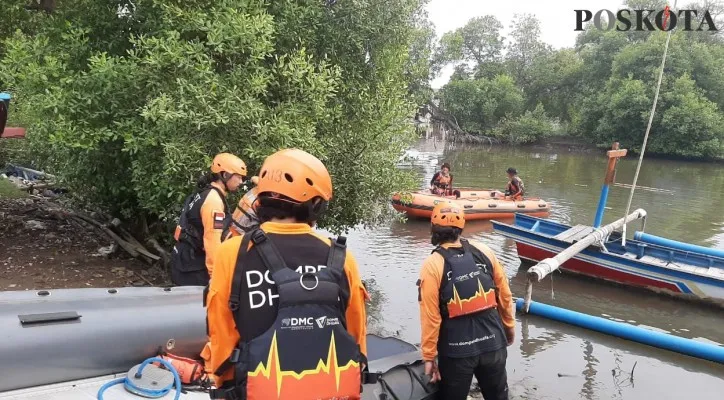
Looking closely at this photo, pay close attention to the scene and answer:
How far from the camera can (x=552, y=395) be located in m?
6.27

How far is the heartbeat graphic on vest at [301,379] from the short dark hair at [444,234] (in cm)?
171

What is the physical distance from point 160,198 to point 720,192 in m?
25.1

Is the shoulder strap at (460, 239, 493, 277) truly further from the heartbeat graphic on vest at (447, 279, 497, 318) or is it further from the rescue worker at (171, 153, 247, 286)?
the rescue worker at (171, 153, 247, 286)

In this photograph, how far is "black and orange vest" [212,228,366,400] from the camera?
1951 mm

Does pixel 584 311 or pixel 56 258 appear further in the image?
pixel 584 311

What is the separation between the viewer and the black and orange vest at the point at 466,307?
3.57 metres

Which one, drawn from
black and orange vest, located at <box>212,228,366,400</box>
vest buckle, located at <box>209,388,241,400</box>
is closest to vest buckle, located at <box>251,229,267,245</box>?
black and orange vest, located at <box>212,228,366,400</box>

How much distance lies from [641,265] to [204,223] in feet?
26.5

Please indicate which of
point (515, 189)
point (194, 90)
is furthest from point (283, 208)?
point (515, 189)

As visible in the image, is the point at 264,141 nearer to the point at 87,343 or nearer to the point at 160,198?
the point at 160,198

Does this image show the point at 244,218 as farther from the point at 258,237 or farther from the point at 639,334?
the point at 639,334

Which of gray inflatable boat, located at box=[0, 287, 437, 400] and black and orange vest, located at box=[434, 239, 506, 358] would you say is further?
black and orange vest, located at box=[434, 239, 506, 358]

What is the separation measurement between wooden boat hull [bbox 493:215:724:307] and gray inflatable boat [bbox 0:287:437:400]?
710cm

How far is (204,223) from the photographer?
4383mm
